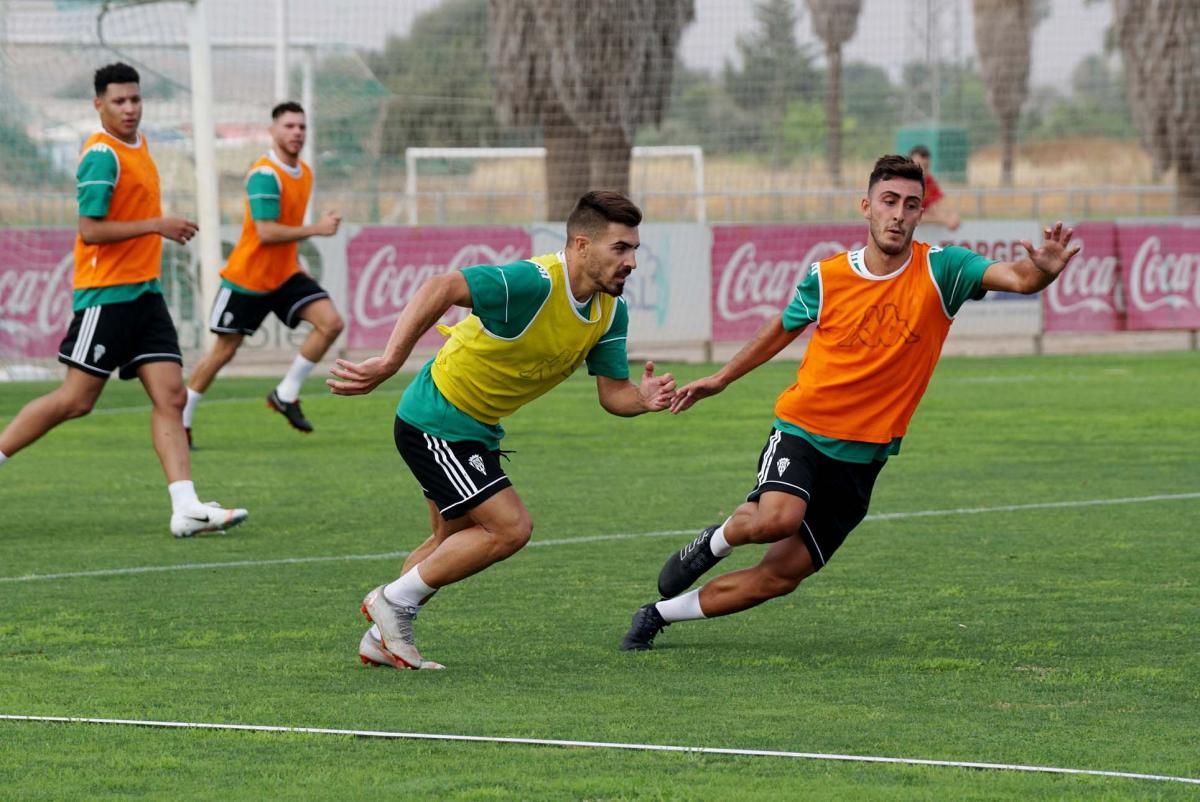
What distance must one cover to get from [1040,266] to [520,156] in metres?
29.6

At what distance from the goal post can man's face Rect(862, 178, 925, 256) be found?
22261mm

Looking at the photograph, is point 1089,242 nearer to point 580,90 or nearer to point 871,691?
point 580,90

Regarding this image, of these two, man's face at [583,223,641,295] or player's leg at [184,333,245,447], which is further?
player's leg at [184,333,245,447]

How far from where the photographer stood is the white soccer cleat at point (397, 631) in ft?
22.0

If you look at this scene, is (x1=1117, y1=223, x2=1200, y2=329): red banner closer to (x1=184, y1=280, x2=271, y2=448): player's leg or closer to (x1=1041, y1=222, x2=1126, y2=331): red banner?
(x1=1041, y1=222, x2=1126, y2=331): red banner

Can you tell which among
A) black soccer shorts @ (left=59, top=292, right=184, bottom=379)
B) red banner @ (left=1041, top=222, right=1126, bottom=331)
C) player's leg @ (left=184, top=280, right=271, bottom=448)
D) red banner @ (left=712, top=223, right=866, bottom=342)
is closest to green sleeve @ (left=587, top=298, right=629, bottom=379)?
black soccer shorts @ (left=59, top=292, right=184, bottom=379)

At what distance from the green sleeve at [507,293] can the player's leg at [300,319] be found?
278 inches

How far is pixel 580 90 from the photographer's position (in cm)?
2697

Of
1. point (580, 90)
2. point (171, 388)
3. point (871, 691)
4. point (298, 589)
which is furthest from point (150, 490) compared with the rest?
point (580, 90)

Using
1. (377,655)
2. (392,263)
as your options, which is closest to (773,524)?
(377,655)

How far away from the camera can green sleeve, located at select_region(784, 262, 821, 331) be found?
716 centimetres

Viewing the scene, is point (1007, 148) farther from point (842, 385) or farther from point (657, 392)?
point (657, 392)

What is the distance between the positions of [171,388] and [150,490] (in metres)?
2.08

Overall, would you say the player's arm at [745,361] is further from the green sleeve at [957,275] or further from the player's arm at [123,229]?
the player's arm at [123,229]
